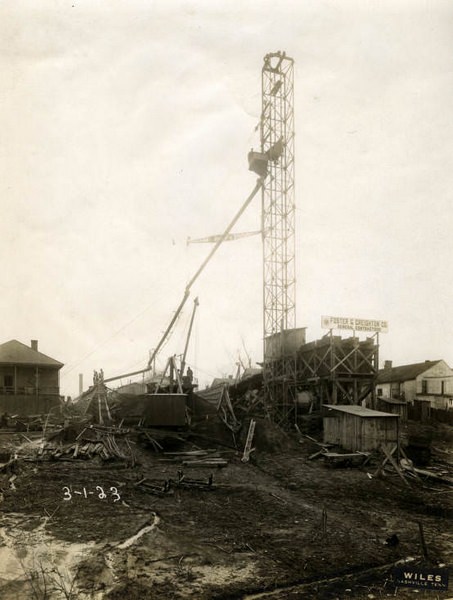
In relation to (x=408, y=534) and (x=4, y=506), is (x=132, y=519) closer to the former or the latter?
(x=4, y=506)

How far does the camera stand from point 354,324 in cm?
2609

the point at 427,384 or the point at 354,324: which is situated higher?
the point at 354,324

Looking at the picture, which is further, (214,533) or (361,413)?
(361,413)

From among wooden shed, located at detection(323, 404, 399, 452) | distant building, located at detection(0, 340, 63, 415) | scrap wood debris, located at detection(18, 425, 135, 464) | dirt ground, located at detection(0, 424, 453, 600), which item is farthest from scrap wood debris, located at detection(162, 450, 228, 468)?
distant building, located at detection(0, 340, 63, 415)

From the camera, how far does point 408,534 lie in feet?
34.4

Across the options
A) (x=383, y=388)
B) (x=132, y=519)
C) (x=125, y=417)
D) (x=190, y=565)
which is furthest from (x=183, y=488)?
(x=383, y=388)

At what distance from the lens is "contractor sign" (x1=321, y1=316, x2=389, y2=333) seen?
83.8 feet

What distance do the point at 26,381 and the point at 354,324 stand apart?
1060 inches

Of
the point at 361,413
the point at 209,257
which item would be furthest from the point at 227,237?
the point at 361,413

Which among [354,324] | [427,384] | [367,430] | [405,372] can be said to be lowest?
[427,384]

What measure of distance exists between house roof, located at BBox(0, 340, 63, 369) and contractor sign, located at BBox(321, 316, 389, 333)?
79.3 feet

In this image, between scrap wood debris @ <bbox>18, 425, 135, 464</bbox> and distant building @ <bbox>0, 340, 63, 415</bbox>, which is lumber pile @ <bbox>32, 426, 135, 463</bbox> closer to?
scrap wood debris @ <bbox>18, 425, 135, 464</bbox>

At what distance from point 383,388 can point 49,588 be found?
163 ft

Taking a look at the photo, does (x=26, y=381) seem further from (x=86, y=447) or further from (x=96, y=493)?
(x=96, y=493)
